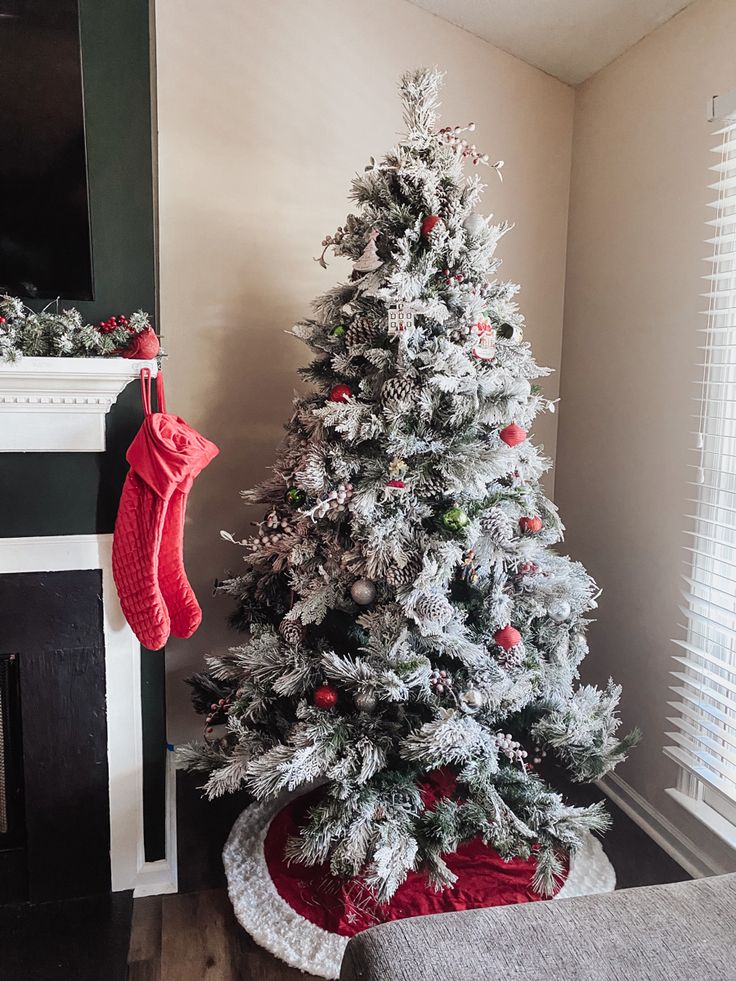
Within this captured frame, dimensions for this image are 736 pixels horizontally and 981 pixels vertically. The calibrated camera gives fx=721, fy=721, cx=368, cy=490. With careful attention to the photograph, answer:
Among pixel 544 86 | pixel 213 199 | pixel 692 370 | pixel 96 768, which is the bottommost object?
pixel 96 768

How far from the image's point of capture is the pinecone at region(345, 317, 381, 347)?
1.71 meters

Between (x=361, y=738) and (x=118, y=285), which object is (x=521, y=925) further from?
(x=118, y=285)

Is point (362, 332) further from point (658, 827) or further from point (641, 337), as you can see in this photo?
point (658, 827)

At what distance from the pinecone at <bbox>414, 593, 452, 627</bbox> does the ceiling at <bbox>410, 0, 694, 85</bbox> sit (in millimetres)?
1717

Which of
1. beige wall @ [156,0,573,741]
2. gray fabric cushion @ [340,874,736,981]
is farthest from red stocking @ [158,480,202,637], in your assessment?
gray fabric cushion @ [340,874,736,981]

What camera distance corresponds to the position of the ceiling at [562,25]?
2035mm

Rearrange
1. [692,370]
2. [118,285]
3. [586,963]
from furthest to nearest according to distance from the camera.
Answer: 1. [692,370]
2. [118,285]
3. [586,963]

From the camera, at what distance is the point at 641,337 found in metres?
2.17

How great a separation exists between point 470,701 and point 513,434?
64 centimetres

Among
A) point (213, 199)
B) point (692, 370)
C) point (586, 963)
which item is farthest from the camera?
point (213, 199)

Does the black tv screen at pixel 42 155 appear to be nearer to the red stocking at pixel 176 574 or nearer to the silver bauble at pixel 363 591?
the red stocking at pixel 176 574

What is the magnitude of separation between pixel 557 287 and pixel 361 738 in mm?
1735

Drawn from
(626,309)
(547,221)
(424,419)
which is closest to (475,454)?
(424,419)

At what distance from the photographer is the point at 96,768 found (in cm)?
180
